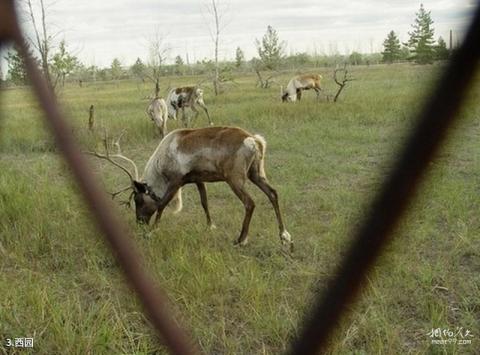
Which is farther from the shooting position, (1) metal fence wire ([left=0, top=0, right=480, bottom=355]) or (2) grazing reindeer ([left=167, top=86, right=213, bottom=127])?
(2) grazing reindeer ([left=167, top=86, right=213, bottom=127])

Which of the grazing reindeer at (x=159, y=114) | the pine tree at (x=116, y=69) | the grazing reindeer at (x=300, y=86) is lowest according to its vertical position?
the grazing reindeer at (x=159, y=114)

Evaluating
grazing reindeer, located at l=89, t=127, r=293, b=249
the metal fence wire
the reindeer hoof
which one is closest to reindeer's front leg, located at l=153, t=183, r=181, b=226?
grazing reindeer, located at l=89, t=127, r=293, b=249

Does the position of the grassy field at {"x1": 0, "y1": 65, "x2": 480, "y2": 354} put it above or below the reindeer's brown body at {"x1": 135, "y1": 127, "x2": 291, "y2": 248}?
below

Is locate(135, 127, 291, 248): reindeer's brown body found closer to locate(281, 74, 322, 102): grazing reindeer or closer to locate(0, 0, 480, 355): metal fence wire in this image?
locate(0, 0, 480, 355): metal fence wire

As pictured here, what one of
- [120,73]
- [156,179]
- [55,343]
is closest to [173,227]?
[156,179]

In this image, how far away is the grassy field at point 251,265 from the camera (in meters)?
2.61

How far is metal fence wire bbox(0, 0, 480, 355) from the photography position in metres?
0.52

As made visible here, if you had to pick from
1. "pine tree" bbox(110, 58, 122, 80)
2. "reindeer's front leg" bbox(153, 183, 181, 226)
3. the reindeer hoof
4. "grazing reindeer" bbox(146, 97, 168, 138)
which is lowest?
the reindeer hoof

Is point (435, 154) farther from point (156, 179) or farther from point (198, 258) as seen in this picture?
point (156, 179)

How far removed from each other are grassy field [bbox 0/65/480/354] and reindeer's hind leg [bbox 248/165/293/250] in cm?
13

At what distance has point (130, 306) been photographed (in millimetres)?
2996

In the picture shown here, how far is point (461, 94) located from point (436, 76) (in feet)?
0.11

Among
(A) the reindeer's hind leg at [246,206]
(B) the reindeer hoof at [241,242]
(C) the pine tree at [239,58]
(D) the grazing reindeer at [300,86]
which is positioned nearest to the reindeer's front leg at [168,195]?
(A) the reindeer's hind leg at [246,206]

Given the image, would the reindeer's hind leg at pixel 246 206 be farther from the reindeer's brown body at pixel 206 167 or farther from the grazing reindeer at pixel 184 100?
the grazing reindeer at pixel 184 100
